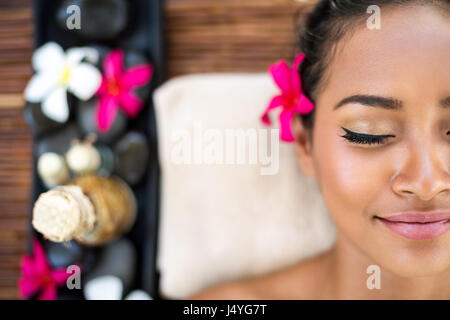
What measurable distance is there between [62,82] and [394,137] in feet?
2.36

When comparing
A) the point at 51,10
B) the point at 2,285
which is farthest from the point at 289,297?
the point at 51,10

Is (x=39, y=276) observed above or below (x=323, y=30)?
below

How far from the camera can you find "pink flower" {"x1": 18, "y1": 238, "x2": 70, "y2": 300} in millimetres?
955

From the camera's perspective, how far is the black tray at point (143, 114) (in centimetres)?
97

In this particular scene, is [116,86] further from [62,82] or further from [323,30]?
[323,30]

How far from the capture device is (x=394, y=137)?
2.17ft

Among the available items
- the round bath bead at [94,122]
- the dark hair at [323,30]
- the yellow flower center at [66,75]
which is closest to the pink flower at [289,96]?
the dark hair at [323,30]

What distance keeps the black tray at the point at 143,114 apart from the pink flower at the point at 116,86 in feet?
0.11

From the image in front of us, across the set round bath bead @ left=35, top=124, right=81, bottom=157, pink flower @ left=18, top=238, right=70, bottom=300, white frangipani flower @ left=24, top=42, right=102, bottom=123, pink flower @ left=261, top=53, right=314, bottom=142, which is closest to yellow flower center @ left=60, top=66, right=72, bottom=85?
white frangipani flower @ left=24, top=42, right=102, bottom=123

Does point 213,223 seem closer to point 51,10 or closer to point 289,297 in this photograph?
point 289,297

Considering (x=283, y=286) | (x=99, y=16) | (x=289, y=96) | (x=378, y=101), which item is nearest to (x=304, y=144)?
(x=289, y=96)

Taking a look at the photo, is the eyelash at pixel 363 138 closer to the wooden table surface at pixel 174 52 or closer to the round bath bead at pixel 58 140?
the wooden table surface at pixel 174 52

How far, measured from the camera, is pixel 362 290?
0.84 meters

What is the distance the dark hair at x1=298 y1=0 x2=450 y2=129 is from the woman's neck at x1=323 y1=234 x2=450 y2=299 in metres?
0.28
